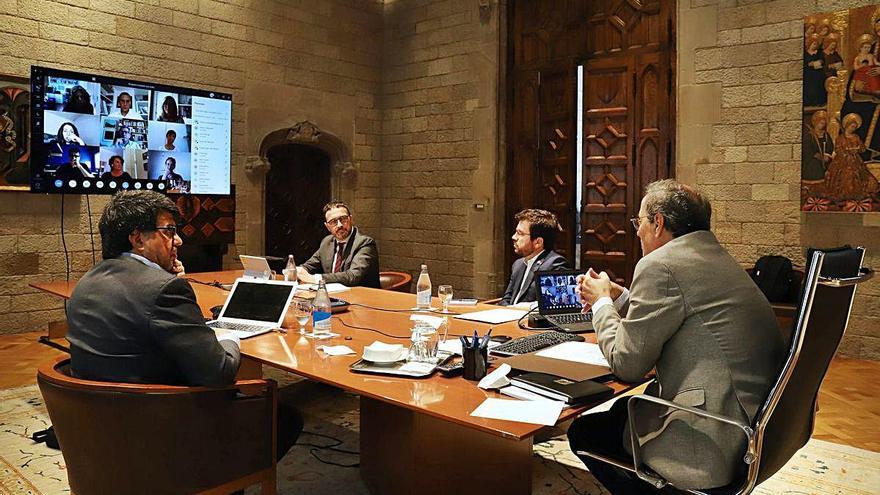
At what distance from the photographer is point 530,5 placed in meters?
7.94

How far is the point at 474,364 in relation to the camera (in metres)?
2.35

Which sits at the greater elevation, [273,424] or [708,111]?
[708,111]

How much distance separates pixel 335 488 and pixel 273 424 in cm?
79

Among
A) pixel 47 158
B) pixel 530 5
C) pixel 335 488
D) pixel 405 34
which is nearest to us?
pixel 335 488

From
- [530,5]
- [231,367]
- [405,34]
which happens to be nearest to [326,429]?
[231,367]

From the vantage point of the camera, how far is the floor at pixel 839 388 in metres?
3.90

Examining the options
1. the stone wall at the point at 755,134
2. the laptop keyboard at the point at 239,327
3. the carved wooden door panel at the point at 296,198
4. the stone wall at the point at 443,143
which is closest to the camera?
the laptop keyboard at the point at 239,327

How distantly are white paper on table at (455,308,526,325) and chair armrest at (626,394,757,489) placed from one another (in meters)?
1.35

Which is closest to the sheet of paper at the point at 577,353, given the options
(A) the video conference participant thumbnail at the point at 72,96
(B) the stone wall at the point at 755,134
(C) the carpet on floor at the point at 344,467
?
(C) the carpet on floor at the point at 344,467

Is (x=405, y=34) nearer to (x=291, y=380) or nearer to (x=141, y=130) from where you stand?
(x=141, y=130)

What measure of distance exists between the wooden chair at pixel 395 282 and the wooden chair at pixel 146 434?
3.19 meters

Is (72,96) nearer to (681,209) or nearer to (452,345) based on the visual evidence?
(452,345)

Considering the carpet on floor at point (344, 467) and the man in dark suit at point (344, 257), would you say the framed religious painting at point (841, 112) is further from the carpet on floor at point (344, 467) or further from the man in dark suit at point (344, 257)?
the man in dark suit at point (344, 257)

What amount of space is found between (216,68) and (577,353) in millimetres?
6374
